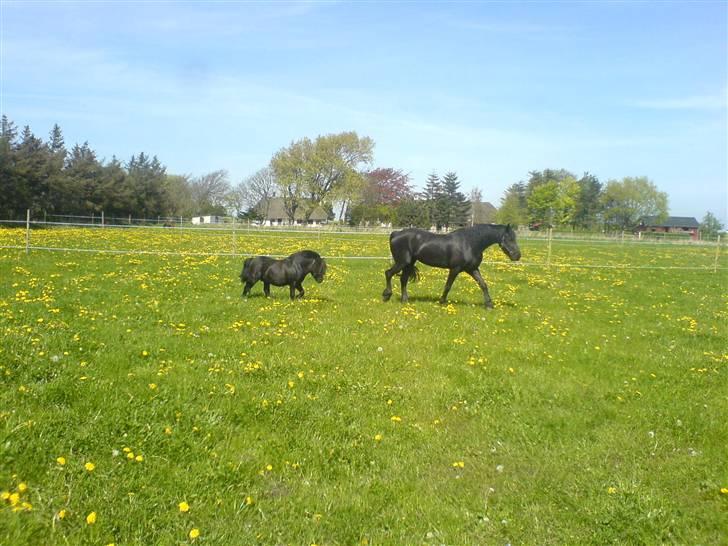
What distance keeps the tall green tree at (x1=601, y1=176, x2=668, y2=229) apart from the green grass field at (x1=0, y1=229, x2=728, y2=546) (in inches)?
4050

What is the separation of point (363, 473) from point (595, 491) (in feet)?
6.20

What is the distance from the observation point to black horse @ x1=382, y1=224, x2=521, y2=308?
12336 mm

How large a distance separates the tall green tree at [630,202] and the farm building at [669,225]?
139 cm

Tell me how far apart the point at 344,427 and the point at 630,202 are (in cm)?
11233

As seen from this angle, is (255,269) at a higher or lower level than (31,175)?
lower

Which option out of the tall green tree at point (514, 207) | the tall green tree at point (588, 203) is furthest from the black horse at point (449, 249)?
the tall green tree at point (588, 203)

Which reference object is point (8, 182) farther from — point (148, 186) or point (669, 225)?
point (669, 225)

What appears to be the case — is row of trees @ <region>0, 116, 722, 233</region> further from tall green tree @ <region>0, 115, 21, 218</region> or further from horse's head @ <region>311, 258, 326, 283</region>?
horse's head @ <region>311, 258, 326, 283</region>

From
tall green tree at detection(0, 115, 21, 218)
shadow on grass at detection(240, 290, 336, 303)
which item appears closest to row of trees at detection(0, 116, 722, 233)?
tall green tree at detection(0, 115, 21, 218)

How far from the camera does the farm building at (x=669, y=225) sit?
106625 millimetres

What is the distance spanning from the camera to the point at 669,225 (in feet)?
406

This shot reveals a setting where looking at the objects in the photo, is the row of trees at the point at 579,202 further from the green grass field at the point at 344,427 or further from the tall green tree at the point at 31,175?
the green grass field at the point at 344,427

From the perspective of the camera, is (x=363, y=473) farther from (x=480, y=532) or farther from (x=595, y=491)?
(x=595, y=491)

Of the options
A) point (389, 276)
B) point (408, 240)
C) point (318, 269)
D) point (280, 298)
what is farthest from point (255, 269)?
point (408, 240)
